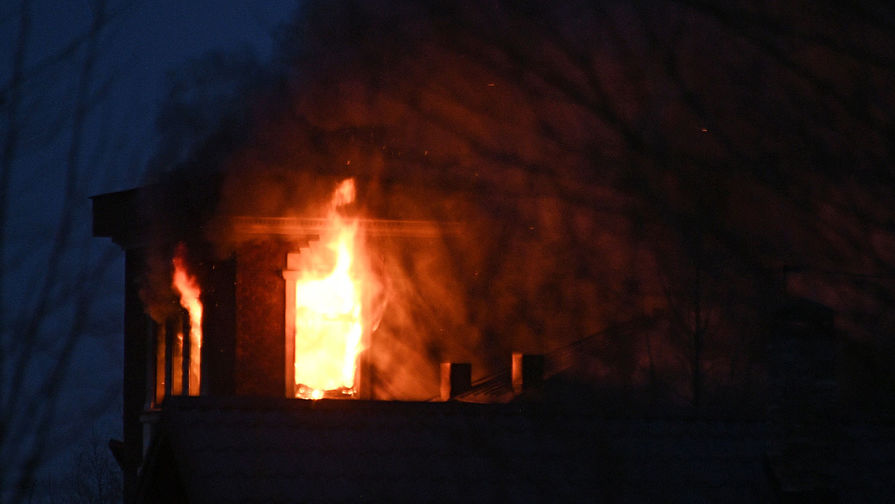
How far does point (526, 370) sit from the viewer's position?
557 inches

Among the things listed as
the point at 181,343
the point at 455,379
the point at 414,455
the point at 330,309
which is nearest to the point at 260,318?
the point at 330,309

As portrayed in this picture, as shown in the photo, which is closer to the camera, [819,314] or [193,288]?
[819,314]

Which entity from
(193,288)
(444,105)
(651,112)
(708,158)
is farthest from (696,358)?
(708,158)

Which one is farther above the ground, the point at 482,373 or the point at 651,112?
the point at 651,112

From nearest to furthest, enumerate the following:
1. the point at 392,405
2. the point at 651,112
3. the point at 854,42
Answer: the point at 854,42
the point at 651,112
the point at 392,405

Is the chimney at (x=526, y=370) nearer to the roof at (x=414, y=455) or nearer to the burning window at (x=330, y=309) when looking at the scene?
the burning window at (x=330, y=309)

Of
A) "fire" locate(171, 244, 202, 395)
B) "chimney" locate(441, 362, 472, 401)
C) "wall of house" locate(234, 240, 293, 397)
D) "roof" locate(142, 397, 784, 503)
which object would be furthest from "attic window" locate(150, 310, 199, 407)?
"roof" locate(142, 397, 784, 503)

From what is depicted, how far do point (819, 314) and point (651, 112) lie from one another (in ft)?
8.67

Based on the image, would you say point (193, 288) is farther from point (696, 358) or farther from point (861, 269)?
point (861, 269)

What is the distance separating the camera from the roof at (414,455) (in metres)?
7.61

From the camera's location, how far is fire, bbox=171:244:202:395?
14906 millimetres

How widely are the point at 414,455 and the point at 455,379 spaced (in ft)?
22.2

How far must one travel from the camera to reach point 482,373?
15.8 metres

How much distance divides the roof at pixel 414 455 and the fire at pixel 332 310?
6.05 m
